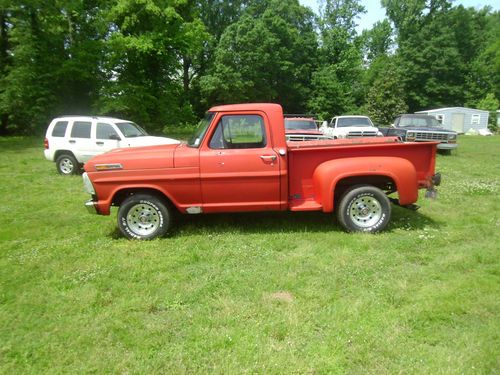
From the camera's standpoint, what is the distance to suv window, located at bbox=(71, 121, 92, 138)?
12102mm

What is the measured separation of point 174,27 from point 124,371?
89.4 feet

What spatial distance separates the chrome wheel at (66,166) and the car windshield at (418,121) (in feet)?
45.3

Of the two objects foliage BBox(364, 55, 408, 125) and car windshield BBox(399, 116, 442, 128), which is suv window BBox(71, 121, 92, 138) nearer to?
car windshield BBox(399, 116, 442, 128)

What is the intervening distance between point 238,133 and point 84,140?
26.1 feet

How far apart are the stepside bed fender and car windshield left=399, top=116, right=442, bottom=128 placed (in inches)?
524

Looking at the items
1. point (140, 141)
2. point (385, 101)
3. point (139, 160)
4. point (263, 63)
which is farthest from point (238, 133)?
point (385, 101)

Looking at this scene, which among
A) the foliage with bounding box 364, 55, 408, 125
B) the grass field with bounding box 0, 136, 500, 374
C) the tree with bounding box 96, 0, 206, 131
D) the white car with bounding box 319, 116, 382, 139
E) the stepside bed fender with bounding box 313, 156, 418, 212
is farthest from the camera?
the foliage with bounding box 364, 55, 408, 125

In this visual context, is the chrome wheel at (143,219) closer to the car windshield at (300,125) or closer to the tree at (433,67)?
the car windshield at (300,125)

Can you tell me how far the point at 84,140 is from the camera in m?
12.0

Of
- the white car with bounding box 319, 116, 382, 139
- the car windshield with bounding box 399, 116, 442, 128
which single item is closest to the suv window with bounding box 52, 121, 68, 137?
the white car with bounding box 319, 116, 382, 139

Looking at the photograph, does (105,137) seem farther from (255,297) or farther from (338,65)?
(338,65)

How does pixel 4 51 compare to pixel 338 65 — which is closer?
pixel 4 51

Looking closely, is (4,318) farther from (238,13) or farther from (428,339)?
(238,13)

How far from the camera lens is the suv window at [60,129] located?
483 inches
